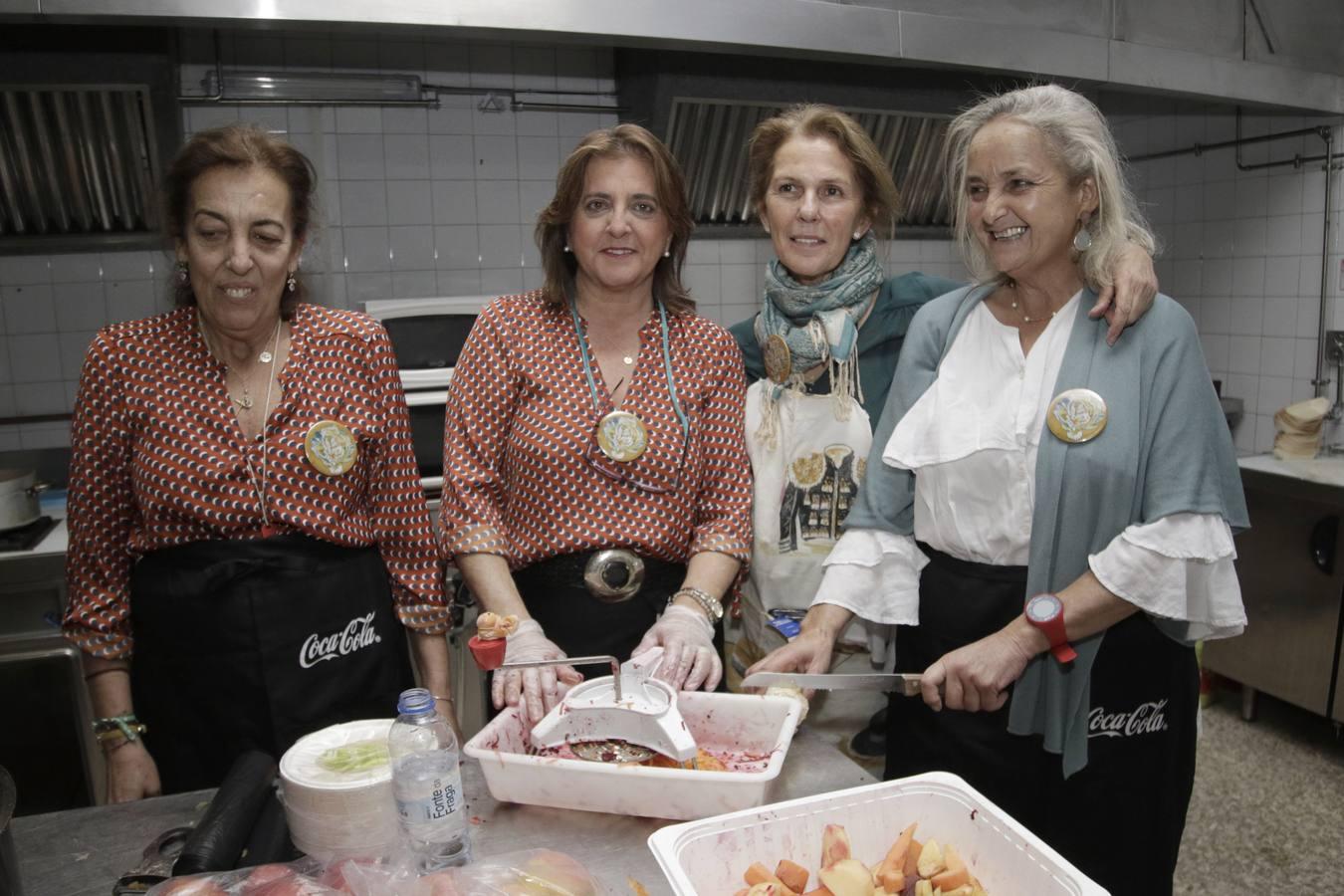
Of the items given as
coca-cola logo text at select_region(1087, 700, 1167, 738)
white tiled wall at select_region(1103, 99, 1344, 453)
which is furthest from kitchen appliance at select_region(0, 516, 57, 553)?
white tiled wall at select_region(1103, 99, 1344, 453)

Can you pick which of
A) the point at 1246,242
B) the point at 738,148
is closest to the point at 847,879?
the point at 738,148

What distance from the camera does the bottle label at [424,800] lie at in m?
1.02

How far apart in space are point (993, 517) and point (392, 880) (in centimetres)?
104

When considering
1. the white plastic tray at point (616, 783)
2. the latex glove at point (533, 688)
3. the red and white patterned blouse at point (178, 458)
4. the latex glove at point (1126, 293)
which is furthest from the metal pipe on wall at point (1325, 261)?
the red and white patterned blouse at point (178, 458)

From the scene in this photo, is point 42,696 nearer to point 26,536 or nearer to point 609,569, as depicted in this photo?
point 26,536

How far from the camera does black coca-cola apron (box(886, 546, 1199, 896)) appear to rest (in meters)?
1.53

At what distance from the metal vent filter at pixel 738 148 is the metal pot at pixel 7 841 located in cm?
307

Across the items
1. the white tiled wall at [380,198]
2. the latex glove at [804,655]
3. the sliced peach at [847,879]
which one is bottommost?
the sliced peach at [847,879]

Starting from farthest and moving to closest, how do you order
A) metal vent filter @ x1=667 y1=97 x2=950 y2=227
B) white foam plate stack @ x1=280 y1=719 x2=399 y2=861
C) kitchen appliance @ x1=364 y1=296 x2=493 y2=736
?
1. metal vent filter @ x1=667 y1=97 x2=950 y2=227
2. kitchen appliance @ x1=364 y1=296 x2=493 y2=736
3. white foam plate stack @ x1=280 y1=719 x2=399 y2=861

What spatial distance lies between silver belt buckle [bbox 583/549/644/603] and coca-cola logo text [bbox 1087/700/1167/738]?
0.78 meters

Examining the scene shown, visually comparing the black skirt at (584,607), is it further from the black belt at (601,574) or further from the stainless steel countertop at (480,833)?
the stainless steel countertop at (480,833)

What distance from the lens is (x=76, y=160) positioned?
10.5ft

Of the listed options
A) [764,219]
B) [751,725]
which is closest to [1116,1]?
[764,219]

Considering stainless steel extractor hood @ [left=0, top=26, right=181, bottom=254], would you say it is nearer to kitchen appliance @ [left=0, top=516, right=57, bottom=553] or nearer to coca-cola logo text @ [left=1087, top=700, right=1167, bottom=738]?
kitchen appliance @ [left=0, top=516, right=57, bottom=553]
